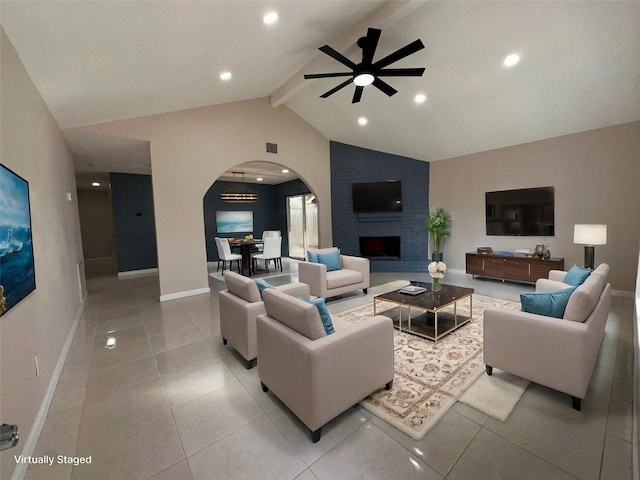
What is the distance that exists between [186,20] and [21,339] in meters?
2.69

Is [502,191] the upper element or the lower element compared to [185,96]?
lower

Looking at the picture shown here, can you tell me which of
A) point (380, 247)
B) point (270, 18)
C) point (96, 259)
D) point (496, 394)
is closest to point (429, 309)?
point (496, 394)

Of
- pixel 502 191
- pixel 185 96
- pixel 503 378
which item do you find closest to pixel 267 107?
pixel 185 96

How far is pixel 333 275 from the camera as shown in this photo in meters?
4.59

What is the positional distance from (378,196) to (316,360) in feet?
18.5

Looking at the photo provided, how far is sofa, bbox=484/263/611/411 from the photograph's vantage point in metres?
1.89

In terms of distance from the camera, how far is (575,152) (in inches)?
185

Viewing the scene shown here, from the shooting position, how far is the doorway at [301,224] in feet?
30.5

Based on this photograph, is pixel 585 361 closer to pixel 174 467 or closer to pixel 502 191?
pixel 174 467

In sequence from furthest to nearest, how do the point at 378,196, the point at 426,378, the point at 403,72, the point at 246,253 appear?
the point at 246,253 → the point at 378,196 → the point at 403,72 → the point at 426,378

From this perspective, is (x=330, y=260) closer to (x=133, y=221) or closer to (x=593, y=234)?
(x=593, y=234)

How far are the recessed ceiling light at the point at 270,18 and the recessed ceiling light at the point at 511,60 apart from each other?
275 centimetres

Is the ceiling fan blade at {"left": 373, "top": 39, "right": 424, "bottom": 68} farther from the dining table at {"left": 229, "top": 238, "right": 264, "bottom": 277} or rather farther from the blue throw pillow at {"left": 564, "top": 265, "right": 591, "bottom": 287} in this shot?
the dining table at {"left": 229, "top": 238, "right": 264, "bottom": 277}

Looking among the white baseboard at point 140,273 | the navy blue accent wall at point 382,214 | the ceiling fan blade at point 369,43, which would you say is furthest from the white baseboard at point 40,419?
the navy blue accent wall at point 382,214
